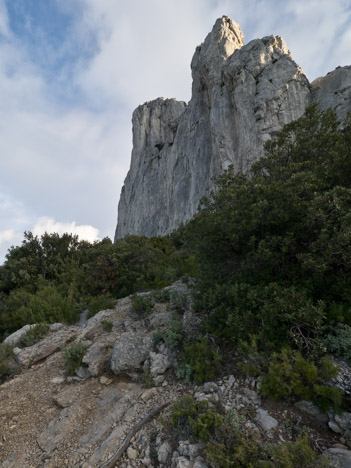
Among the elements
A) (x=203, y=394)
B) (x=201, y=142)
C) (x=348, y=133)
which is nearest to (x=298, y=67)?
(x=201, y=142)

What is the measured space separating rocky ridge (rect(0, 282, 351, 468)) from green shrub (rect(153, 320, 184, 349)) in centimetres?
15

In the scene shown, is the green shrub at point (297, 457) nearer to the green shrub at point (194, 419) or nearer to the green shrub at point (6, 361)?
the green shrub at point (194, 419)

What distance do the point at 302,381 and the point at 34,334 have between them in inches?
295

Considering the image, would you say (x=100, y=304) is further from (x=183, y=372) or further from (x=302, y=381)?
(x=302, y=381)

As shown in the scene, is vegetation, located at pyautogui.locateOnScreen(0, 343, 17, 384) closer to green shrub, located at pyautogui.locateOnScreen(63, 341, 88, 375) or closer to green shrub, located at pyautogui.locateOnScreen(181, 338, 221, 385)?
green shrub, located at pyautogui.locateOnScreen(63, 341, 88, 375)

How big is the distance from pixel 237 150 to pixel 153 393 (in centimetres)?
3021

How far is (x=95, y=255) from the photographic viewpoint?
1223 centimetres

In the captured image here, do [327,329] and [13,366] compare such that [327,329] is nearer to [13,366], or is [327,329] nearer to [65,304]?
[13,366]

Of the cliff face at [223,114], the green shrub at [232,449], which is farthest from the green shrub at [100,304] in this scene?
the cliff face at [223,114]

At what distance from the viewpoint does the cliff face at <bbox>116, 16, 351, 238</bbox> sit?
25984 mm

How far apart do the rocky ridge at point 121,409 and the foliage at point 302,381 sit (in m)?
0.16

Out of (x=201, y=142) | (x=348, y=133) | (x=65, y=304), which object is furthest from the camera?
(x=201, y=142)

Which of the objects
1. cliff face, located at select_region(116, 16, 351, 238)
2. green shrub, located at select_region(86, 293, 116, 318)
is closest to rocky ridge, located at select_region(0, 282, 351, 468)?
green shrub, located at select_region(86, 293, 116, 318)

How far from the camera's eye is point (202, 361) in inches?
171
